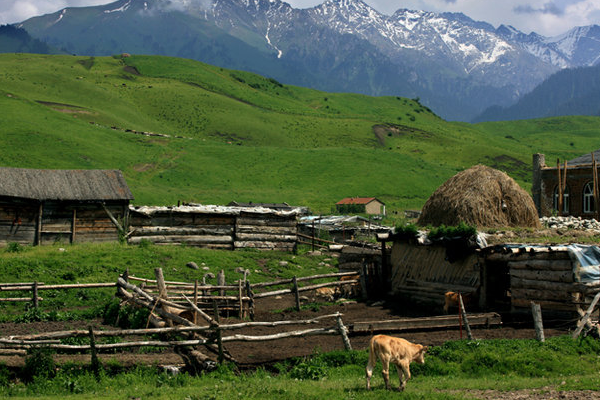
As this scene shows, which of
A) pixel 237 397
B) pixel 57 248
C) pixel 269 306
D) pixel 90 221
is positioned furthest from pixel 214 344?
pixel 90 221

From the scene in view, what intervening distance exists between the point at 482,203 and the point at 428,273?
217 inches

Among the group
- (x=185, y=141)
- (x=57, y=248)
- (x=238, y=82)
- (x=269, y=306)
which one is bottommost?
(x=269, y=306)

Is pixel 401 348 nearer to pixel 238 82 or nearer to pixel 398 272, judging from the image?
pixel 398 272

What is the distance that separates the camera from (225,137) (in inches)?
4557

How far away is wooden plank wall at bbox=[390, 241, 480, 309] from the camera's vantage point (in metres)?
21.1

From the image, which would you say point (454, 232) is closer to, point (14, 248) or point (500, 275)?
point (500, 275)

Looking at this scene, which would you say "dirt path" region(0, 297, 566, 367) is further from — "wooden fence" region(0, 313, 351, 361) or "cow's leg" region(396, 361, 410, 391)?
"cow's leg" region(396, 361, 410, 391)

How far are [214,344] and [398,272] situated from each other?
461 inches

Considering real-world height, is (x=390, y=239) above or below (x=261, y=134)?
below

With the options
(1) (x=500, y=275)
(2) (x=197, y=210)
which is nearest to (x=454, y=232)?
(1) (x=500, y=275)

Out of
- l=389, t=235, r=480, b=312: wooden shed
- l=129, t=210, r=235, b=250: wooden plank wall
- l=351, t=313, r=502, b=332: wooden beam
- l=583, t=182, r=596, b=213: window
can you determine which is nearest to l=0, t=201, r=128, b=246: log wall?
l=129, t=210, r=235, b=250: wooden plank wall

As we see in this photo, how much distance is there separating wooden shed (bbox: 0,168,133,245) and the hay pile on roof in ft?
54.1

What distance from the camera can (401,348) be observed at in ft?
36.5

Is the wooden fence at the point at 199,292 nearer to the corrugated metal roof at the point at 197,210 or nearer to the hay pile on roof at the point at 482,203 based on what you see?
the corrugated metal roof at the point at 197,210
